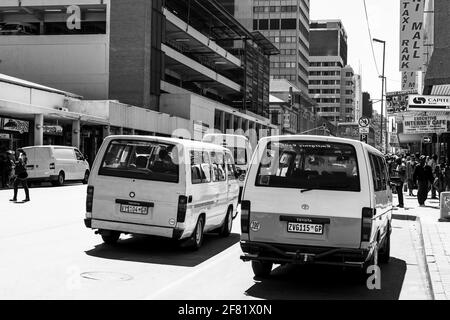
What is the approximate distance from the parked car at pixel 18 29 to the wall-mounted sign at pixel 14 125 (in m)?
21.6

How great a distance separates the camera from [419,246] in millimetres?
12367

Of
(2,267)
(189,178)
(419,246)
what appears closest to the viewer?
(2,267)

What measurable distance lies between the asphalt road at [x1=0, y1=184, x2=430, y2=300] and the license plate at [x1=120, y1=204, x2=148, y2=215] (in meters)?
0.68

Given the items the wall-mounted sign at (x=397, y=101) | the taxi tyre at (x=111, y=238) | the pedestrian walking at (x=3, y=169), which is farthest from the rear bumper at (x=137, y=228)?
the pedestrian walking at (x=3, y=169)

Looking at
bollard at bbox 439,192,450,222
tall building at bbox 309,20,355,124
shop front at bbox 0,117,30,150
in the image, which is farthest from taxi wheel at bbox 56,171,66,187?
tall building at bbox 309,20,355,124

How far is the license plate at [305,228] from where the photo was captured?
7375 mm

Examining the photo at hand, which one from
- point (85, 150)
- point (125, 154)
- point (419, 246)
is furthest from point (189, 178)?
point (85, 150)

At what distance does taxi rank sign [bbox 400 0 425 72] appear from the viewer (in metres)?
30.8

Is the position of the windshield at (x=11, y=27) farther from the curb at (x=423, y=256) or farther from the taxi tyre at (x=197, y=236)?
the taxi tyre at (x=197, y=236)

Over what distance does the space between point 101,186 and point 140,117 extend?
120 feet

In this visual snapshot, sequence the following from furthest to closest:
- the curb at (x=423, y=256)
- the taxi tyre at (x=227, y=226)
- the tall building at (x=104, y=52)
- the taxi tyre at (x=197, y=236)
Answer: the tall building at (x=104, y=52) < the taxi tyre at (x=227, y=226) < the taxi tyre at (x=197, y=236) < the curb at (x=423, y=256)

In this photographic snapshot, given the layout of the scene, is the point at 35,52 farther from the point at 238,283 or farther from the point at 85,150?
the point at 238,283

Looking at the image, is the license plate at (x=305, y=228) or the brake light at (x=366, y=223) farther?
the license plate at (x=305, y=228)

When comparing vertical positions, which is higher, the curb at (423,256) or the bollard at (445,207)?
the bollard at (445,207)
